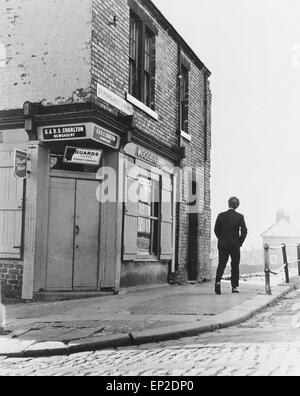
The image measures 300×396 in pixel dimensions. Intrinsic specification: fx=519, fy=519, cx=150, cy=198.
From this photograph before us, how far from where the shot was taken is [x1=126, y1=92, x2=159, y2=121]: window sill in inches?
412

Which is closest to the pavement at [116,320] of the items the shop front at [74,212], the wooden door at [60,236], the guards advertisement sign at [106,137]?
the shop front at [74,212]

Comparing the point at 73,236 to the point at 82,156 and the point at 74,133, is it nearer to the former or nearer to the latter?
the point at 82,156

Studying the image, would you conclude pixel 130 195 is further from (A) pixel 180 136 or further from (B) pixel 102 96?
(A) pixel 180 136

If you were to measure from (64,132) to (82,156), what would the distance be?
56 centimetres

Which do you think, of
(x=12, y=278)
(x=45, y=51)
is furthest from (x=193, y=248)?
(x=45, y=51)

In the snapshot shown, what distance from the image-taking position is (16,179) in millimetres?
9352

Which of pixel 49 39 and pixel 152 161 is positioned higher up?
pixel 49 39

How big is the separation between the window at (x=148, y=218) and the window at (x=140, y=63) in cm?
186

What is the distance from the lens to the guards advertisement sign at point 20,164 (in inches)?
342

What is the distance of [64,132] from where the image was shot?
9.05 metres

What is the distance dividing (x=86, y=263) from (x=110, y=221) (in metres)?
0.89

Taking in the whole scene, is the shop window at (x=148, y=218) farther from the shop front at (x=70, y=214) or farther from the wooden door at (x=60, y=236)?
the wooden door at (x=60, y=236)

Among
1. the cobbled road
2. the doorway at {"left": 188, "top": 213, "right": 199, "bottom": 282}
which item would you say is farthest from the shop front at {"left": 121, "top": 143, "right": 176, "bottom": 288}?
the cobbled road
